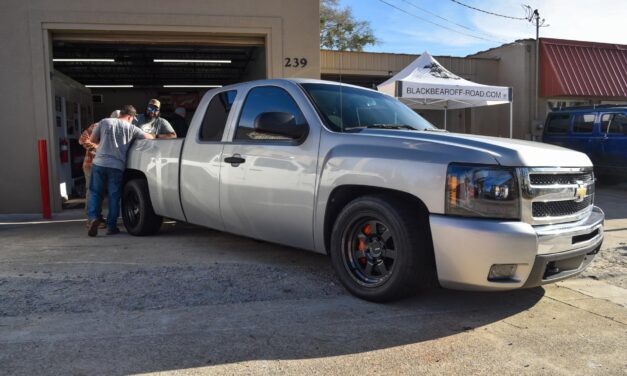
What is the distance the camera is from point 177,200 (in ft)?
19.9

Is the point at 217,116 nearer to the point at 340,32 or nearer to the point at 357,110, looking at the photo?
the point at 357,110

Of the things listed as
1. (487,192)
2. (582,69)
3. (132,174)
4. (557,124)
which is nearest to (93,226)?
(132,174)

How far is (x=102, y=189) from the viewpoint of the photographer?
7.11m

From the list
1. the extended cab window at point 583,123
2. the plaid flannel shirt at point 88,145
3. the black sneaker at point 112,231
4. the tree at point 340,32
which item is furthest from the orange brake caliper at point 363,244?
the tree at point 340,32

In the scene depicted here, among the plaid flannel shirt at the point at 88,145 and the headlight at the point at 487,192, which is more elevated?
the plaid flannel shirt at the point at 88,145

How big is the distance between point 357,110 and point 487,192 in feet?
5.63

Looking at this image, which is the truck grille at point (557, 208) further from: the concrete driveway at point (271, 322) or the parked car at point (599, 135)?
the parked car at point (599, 135)

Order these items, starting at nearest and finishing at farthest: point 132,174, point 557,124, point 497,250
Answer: point 497,250 < point 132,174 < point 557,124

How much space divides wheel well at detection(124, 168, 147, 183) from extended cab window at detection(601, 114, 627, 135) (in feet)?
37.1

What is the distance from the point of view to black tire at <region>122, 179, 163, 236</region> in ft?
22.1

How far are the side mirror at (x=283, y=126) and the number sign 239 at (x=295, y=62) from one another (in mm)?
5476

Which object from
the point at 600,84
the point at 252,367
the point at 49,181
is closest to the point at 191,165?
the point at 252,367

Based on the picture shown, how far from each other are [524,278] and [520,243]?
269mm

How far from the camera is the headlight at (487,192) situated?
3.57 metres
